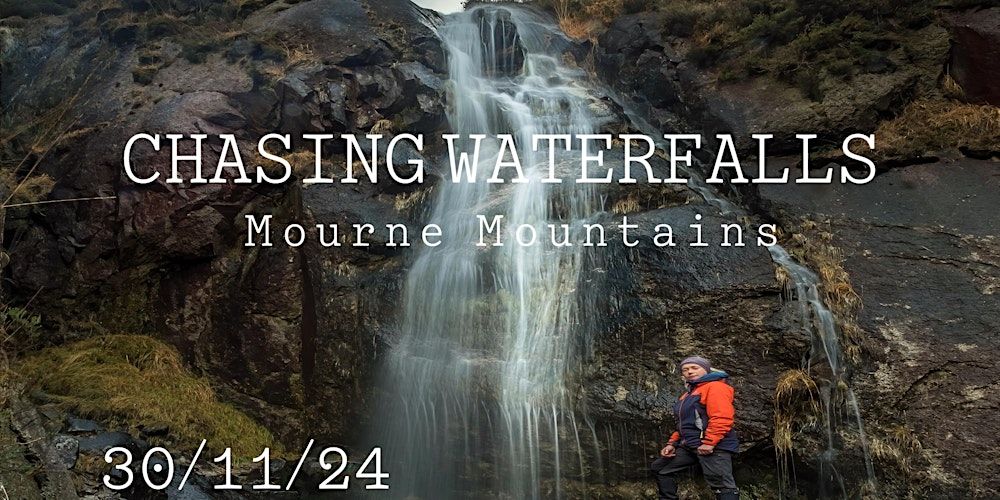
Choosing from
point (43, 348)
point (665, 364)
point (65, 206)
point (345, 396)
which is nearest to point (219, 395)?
point (345, 396)

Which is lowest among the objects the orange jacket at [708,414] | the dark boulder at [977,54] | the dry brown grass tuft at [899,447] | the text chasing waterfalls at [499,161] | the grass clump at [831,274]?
the dry brown grass tuft at [899,447]

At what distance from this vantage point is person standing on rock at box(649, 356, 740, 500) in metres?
6.18

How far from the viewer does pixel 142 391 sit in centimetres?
901

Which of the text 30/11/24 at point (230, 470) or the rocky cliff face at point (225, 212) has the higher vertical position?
the rocky cliff face at point (225, 212)

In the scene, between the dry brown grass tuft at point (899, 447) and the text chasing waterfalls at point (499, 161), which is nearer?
the dry brown grass tuft at point (899, 447)

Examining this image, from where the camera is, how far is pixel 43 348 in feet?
32.8

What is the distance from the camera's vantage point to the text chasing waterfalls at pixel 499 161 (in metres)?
10.2

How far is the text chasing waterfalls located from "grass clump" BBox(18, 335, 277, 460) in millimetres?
2572

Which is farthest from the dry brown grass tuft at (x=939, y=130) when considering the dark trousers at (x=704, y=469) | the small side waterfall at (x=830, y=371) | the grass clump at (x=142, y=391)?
the grass clump at (x=142, y=391)

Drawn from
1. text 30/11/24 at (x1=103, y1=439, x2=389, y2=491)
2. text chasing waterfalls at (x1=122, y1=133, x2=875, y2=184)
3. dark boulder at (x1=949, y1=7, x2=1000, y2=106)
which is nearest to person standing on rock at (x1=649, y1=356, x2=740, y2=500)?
text 30/11/24 at (x1=103, y1=439, x2=389, y2=491)

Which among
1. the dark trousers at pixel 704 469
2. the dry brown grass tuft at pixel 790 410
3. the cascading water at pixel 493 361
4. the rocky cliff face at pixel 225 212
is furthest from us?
the rocky cliff face at pixel 225 212

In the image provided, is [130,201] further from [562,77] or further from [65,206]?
[562,77]

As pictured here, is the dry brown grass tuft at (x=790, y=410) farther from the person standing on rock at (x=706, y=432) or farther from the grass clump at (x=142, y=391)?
the grass clump at (x=142, y=391)

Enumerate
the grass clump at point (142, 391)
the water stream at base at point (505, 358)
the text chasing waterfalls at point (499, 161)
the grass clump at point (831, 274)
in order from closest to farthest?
the grass clump at point (831, 274)
the water stream at base at point (505, 358)
the grass clump at point (142, 391)
the text chasing waterfalls at point (499, 161)
